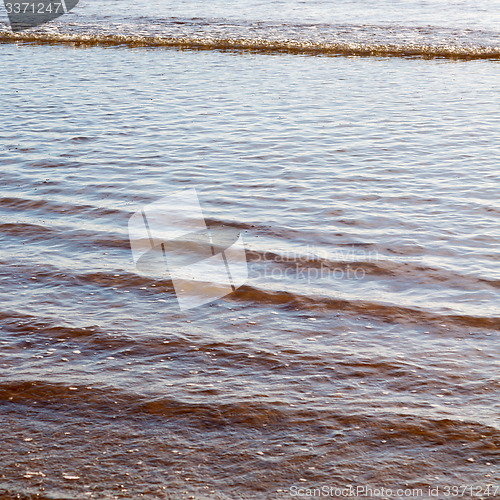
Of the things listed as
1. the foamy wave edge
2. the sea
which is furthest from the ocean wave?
the sea

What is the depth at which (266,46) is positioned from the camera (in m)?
16.2

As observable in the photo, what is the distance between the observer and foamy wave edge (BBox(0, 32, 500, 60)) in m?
14.7

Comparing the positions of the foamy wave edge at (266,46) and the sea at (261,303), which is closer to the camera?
the sea at (261,303)

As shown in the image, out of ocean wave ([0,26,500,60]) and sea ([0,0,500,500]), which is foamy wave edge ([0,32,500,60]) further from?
sea ([0,0,500,500])

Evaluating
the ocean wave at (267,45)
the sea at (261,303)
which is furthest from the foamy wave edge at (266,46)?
the sea at (261,303)

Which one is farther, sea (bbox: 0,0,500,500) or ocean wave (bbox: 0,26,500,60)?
ocean wave (bbox: 0,26,500,60)

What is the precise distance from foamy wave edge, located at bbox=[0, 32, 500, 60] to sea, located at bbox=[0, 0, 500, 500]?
4487 mm

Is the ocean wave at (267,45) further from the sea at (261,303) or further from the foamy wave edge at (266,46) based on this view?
the sea at (261,303)

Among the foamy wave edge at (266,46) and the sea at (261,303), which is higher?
the foamy wave edge at (266,46)

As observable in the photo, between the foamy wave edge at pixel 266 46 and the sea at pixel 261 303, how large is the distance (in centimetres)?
449

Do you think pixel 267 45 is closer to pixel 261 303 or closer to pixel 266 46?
pixel 266 46

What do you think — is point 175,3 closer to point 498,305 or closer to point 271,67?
point 271,67

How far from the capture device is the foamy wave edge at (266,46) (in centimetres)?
1471

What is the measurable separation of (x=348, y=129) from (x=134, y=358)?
5493mm
